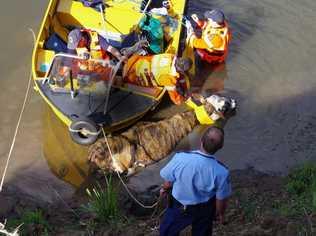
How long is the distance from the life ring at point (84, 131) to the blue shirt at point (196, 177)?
3.19m

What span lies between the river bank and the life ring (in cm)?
85

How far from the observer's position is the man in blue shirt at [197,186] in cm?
492

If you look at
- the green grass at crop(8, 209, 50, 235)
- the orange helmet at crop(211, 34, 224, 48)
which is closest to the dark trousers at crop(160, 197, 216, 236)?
the green grass at crop(8, 209, 50, 235)

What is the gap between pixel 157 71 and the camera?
9148mm

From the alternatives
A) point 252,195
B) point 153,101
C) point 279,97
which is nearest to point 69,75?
point 153,101

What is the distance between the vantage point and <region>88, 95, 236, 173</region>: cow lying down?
845 cm

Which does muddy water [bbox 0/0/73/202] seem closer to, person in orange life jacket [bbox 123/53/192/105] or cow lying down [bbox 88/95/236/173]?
cow lying down [bbox 88/95/236/173]

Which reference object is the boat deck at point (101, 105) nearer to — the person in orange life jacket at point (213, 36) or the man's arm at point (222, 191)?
the person in orange life jacket at point (213, 36)

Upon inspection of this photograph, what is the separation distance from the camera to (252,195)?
7336 mm

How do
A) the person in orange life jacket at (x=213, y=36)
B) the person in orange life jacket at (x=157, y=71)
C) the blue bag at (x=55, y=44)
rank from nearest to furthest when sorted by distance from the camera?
the person in orange life jacket at (x=157, y=71), the blue bag at (x=55, y=44), the person in orange life jacket at (x=213, y=36)

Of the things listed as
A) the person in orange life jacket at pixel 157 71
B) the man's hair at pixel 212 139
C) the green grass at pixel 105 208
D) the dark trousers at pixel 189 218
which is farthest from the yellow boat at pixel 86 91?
the man's hair at pixel 212 139

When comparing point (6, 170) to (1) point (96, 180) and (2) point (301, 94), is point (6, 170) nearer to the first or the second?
(1) point (96, 180)

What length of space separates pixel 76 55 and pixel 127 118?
4.40 ft

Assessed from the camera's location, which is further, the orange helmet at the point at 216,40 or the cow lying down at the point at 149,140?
the orange helmet at the point at 216,40
